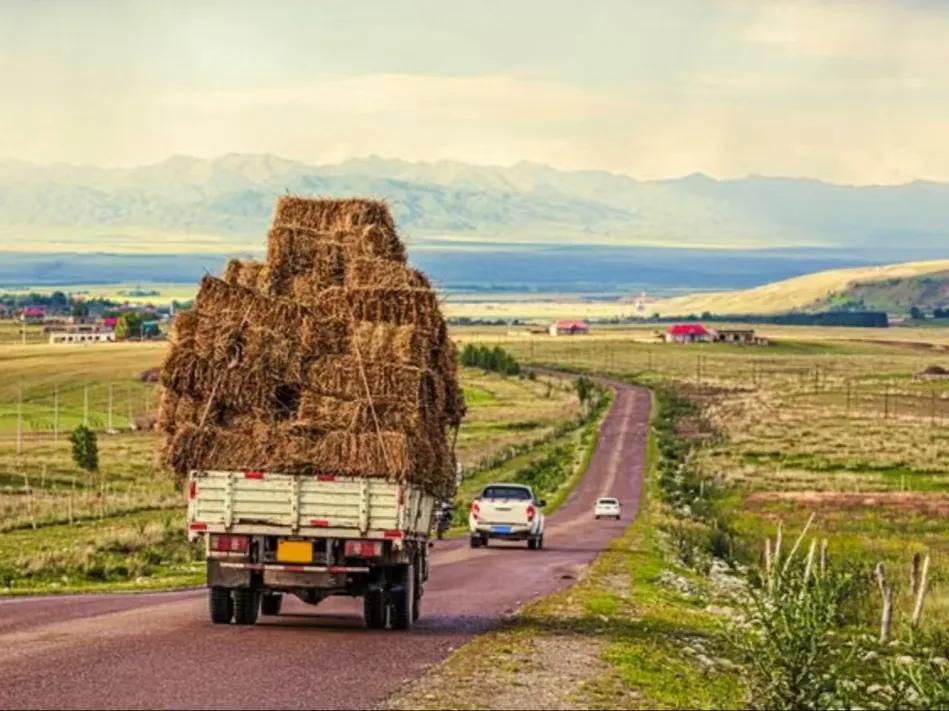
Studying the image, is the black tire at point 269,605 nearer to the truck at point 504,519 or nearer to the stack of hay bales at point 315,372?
the stack of hay bales at point 315,372

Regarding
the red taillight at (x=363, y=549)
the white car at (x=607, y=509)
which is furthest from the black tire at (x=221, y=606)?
the white car at (x=607, y=509)

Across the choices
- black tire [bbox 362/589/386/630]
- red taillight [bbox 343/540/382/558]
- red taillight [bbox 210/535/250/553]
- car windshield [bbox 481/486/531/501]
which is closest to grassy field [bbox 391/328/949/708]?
black tire [bbox 362/589/386/630]

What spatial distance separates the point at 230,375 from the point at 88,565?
14.5m

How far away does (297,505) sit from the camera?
2227cm

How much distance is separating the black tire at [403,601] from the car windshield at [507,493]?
23.1m

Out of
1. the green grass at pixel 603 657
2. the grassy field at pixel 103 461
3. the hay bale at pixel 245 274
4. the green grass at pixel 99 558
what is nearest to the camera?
the green grass at pixel 603 657

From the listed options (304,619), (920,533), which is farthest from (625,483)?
(304,619)

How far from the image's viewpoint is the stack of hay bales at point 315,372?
22.6 metres

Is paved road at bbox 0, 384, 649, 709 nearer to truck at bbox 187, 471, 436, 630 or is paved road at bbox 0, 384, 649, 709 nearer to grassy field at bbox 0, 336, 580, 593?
truck at bbox 187, 471, 436, 630

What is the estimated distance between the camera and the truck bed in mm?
22188

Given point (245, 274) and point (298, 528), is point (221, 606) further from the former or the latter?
point (245, 274)

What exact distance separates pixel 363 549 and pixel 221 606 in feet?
7.76

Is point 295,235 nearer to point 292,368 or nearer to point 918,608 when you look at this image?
point 292,368

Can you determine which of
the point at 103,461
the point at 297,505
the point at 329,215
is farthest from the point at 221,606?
the point at 103,461
